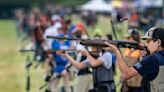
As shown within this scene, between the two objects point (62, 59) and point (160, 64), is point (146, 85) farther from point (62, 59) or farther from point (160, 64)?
point (62, 59)

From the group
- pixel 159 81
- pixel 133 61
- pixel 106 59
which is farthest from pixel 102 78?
pixel 159 81

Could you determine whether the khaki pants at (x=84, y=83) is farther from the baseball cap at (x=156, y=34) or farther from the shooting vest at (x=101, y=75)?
the baseball cap at (x=156, y=34)

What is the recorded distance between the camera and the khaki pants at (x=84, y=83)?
1319 centimetres

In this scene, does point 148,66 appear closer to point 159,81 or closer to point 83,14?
point 159,81

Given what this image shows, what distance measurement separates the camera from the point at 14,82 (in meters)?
20.9

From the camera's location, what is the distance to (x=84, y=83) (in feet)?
43.4

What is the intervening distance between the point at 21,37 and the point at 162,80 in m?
34.5

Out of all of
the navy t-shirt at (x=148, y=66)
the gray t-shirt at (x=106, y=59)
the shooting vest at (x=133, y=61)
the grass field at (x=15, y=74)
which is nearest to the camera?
the navy t-shirt at (x=148, y=66)

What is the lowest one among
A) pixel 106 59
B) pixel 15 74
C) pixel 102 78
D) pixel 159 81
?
pixel 15 74

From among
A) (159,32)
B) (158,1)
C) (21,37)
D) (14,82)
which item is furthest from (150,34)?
(158,1)

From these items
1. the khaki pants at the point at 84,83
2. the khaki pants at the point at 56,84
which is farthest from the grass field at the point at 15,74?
the khaki pants at the point at 84,83

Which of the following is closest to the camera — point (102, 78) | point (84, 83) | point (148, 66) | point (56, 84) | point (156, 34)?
point (148, 66)

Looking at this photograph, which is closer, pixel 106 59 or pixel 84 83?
pixel 106 59

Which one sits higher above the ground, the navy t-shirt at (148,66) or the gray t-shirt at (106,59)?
the navy t-shirt at (148,66)
